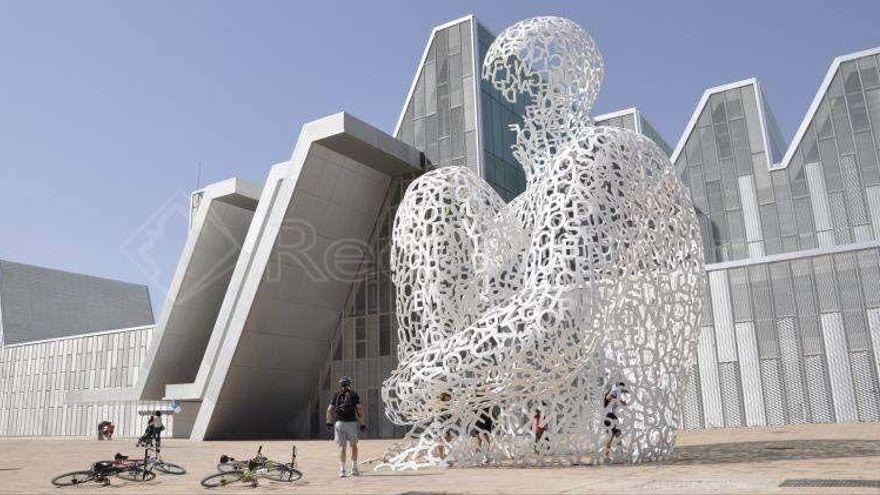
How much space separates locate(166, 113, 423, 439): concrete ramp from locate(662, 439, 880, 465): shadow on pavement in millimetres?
13129

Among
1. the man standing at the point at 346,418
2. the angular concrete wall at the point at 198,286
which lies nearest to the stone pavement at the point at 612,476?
the man standing at the point at 346,418

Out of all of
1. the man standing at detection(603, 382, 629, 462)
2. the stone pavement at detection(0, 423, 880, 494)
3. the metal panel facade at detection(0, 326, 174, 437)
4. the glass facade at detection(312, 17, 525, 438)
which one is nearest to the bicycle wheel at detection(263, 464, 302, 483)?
the stone pavement at detection(0, 423, 880, 494)

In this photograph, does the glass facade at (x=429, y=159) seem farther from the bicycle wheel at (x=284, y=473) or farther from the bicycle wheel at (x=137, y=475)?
the bicycle wheel at (x=284, y=473)

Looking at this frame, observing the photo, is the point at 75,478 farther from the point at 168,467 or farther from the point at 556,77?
the point at 556,77

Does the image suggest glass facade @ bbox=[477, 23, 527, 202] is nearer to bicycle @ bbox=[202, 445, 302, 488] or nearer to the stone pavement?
the stone pavement

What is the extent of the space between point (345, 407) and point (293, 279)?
44.5ft

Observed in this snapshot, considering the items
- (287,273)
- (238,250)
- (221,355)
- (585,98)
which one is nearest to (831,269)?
(585,98)

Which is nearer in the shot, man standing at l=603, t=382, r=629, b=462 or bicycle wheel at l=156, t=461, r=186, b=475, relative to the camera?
man standing at l=603, t=382, r=629, b=462

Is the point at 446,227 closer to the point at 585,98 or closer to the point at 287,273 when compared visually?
the point at 585,98

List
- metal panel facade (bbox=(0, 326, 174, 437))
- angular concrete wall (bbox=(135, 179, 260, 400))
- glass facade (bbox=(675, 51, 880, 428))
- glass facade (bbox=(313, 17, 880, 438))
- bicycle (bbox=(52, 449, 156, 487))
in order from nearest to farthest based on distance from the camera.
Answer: bicycle (bbox=(52, 449, 156, 487)) < glass facade (bbox=(675, 51, 880, 428)) < glass facade (bbox=(313, 17, 880, 438)) < angular concrete wall (bbox=(135, 179, 260, 400)) < metal panel facade (bbox=(0, 326, 174, 437))

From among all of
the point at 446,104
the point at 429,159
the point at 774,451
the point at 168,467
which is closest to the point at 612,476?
the point at 774,451

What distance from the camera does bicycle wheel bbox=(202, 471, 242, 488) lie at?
7410 mm

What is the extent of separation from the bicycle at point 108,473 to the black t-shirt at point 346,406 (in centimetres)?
236

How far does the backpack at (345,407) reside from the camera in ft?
27.8
